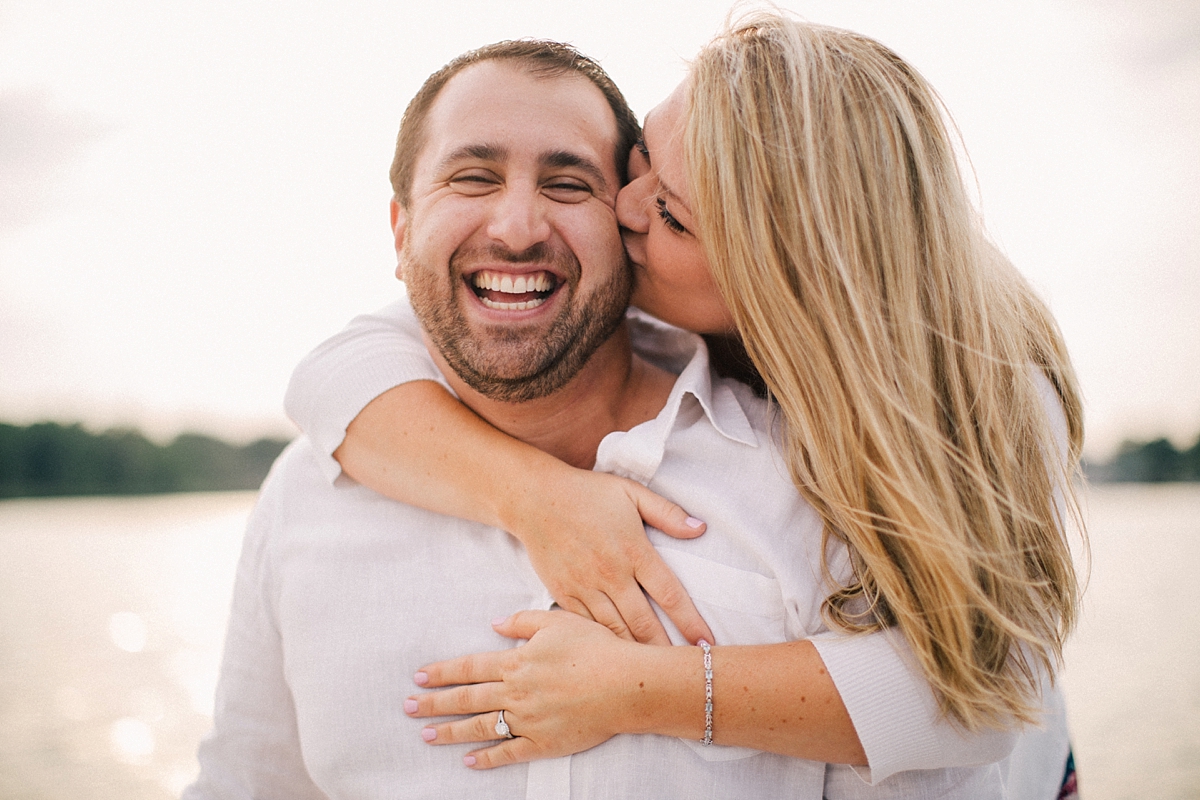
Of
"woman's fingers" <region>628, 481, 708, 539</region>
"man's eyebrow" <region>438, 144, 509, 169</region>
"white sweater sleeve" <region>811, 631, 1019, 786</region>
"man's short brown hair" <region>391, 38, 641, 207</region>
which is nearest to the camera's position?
"white sweater sleeve" <region>811, 631, 1019, 786</region>

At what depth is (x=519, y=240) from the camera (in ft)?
5.79

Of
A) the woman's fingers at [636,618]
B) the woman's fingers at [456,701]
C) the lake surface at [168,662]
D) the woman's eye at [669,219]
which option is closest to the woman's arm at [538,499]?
the woman's fingers at [636,618]

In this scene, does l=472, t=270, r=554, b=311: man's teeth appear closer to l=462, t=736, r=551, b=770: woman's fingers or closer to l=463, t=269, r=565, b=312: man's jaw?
l=463, t=269, r=565, b=312: man's jaw

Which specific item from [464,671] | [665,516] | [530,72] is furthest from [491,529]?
[530,72]

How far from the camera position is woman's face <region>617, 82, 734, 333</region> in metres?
1.70

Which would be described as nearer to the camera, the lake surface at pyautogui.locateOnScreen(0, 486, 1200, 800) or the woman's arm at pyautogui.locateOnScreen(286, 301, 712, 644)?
the woman's arm at pyautogui.locateOnScreen(286, 301, 712, 644)

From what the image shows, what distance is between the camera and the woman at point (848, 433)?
138 cm

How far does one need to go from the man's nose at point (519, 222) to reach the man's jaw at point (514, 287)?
0.23 feet

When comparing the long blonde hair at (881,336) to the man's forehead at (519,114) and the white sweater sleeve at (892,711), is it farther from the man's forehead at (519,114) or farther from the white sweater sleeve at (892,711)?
the man's forehead at (519,114)

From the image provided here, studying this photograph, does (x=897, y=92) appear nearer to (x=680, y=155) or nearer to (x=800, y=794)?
(x=680, y=155)

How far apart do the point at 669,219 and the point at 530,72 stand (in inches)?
21.0

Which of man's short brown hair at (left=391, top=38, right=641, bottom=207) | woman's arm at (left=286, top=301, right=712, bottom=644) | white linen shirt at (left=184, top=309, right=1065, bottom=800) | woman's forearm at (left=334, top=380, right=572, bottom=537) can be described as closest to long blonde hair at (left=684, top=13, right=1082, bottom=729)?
white linen shirt at (left=184, top=309, right=1065, bottom=800)

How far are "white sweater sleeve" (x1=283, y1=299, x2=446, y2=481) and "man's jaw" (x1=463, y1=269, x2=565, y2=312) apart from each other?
0.25 m

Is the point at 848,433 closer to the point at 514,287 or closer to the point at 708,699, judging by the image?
the point at 708,699
